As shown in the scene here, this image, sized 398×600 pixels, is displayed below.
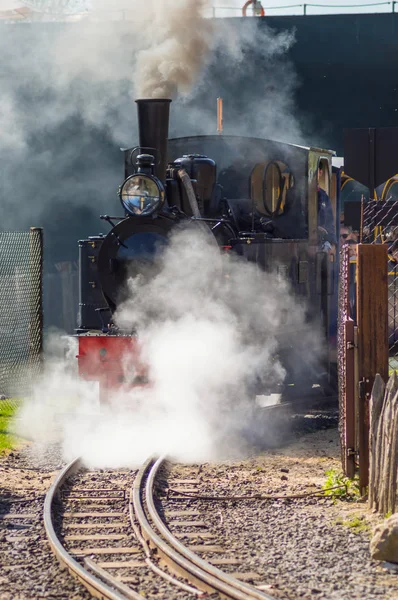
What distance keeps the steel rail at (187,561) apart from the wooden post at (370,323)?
1.40 metres

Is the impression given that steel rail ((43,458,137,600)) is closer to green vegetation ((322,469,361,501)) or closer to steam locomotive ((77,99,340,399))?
green vegetation ((322,469,361,501))

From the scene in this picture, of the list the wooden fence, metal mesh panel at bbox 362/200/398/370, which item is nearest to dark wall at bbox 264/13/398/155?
metal mesh panel at bbox 362/200/398/370

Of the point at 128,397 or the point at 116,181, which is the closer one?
the point at 128,397

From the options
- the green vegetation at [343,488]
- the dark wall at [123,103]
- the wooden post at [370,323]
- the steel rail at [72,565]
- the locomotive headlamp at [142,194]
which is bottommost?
the green vegetation at [343,488]

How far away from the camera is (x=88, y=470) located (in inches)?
273

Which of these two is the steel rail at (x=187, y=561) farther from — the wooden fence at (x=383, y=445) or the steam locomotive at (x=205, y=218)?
the steam locomotive at (x=205, y=218)

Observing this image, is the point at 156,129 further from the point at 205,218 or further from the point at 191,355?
the point at 191,355

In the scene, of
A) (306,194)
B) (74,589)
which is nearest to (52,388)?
(306,194)

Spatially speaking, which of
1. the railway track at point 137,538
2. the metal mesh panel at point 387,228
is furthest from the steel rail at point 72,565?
the metal mesh panel at point 387,228

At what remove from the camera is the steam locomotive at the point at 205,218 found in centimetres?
827

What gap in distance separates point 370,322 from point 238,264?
2.70 meters

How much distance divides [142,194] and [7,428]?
256cm

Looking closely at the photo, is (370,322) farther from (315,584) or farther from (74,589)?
(74,589)

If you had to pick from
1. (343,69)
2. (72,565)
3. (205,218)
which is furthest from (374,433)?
(343,69)
